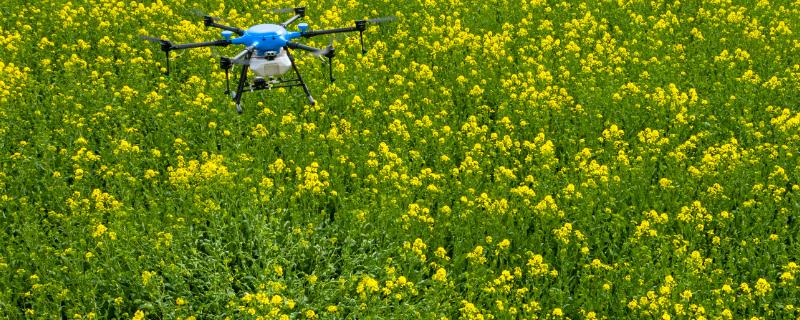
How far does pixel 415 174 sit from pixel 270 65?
3251mm

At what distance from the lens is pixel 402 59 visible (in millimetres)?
12523

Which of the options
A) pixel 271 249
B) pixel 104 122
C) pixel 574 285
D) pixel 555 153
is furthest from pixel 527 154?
pixel 104 122

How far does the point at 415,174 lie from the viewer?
9688 mm

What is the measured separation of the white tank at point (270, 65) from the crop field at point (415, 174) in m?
1.60

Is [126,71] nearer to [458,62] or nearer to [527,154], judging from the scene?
[458,62]

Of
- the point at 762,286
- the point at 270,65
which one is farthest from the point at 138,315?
the point at 762,286

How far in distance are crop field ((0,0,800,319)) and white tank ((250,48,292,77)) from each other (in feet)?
5.24

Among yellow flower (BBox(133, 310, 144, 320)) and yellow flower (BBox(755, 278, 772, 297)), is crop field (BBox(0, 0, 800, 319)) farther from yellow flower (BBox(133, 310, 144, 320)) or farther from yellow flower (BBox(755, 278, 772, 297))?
yellow flower (BBox(133, 310, 144, 320))

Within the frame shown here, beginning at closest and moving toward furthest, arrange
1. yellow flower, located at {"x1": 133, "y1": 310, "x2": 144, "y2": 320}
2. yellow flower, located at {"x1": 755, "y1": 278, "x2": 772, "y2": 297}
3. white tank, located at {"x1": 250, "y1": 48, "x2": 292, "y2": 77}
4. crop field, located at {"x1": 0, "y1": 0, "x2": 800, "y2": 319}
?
1. white tank, located at {"x1": 250, "y1": 48, "x2": 292, "y2": 77}
2. yellow flower, located at {"x1": 133, "y1": 310, "x2": 144, "y2": 320}
3. yellow flower, located at {"x1": 755, "y1": 278, "x2": 772, "y2": 297}
4. crop field, located at {"x1": 0, "y1": 0, "x2": 800, "y2": 319}

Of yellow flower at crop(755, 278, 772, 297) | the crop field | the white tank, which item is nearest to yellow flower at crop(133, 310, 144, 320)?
the crop field

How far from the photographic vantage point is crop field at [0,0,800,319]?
781 cm

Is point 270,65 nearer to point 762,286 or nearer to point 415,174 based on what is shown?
point 415,174

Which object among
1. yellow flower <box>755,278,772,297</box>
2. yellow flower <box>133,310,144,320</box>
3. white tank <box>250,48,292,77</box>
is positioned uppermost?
white tank <box>250,48,292,77</box>

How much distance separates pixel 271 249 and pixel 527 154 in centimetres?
349
